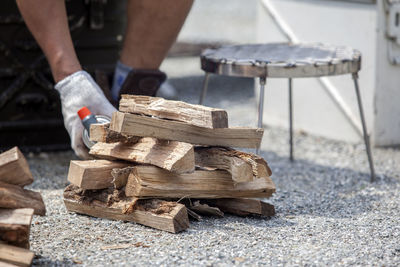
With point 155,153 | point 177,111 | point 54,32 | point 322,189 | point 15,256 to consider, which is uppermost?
point 54,32

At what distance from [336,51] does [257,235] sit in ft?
3.52

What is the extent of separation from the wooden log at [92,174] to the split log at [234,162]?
0.84 feet

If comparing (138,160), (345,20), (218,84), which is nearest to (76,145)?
(138,160)

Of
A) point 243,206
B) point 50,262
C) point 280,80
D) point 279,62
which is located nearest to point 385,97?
point 280,80

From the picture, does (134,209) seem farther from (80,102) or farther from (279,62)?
(279,62)

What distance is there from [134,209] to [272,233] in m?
0.43

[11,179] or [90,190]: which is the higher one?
[11,179]

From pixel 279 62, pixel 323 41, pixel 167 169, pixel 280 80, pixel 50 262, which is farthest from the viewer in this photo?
pixel 280 80

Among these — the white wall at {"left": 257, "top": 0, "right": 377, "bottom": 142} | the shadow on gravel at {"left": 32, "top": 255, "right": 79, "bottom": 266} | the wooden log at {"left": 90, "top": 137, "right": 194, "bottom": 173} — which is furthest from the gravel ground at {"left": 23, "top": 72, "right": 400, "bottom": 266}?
the white wall at {"left": 257, "top": 0, "right": 377, "bottom": 142}

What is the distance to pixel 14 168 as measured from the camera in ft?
5.49

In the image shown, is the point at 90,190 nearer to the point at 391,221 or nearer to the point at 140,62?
the point at 140,62

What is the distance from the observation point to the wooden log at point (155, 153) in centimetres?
184

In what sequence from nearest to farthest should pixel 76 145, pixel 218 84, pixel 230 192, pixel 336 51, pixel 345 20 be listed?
1. pixel 230 192
2. pixel 76 145
3. pixel 336 51
4. pixel 345 20
5. pixel 218 84

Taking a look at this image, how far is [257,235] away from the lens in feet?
6.13
